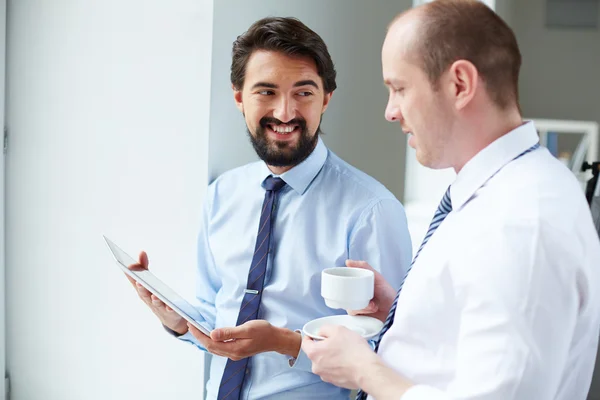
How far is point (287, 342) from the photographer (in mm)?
1424

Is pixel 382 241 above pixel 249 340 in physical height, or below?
above

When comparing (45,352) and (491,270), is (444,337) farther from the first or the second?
(45,352)

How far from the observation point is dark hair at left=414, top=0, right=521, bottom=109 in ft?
3.09

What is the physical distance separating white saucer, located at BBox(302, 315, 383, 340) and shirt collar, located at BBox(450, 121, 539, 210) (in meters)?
0.33

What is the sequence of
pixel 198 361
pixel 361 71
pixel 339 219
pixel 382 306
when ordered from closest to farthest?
pixel 382 306
pixel 339 219
pixel 198 361
pixel 361 71

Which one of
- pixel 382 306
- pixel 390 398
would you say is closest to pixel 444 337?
pixel 390 398

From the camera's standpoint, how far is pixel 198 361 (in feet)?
6.37

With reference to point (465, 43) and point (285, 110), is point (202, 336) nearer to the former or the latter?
point (285, 110)

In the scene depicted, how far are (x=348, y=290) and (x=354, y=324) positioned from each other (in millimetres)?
86

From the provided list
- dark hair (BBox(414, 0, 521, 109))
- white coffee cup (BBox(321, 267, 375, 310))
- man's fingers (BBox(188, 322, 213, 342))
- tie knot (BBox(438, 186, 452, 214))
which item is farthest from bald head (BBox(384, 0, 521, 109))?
man's fingers (BBox(188, 322, 213, 342))

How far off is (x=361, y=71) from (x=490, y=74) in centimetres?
190

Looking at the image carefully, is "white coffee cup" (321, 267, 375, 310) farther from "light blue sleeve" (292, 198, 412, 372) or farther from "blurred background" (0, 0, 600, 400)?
"blurred background" (0, 0, 600, 400)

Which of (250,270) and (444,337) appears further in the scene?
(250,270)

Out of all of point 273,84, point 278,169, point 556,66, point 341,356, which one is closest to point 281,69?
point 273,84
